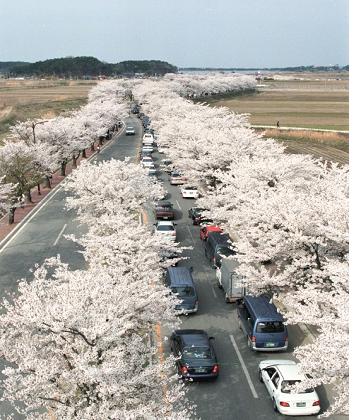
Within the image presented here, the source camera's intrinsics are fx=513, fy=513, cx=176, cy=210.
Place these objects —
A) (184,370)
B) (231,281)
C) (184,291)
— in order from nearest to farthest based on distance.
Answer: (184,370) < (184,291) < (231,281)

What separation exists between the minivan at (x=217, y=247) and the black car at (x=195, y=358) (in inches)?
367

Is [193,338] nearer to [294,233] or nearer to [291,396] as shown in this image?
[291,396]

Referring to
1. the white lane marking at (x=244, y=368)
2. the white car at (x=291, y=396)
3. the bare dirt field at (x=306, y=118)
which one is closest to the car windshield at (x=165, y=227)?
the white lane marking at (x=244, y=368)

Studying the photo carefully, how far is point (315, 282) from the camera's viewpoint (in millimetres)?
20906

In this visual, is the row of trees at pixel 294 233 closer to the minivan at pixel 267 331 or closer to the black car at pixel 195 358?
the minivan at pixel 267 331

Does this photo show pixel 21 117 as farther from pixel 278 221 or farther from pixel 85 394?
pixel 85 394

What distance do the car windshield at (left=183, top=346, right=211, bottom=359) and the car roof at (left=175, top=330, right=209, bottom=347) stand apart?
26 centimetres

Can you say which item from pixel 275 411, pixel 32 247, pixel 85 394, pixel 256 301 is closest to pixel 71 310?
pixel 85 394

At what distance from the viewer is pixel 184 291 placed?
24.4 metres

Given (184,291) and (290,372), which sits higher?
(184,291)

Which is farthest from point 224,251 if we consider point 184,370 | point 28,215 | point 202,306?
point 28,215

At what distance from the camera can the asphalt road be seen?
17.7 metres

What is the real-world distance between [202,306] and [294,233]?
21.7 ft

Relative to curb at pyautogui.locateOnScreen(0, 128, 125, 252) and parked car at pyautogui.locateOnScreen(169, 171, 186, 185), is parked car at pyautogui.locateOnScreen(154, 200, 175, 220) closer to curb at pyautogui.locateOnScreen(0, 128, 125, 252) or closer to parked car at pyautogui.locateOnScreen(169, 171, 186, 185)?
curb at pyautogui.locateOnScreen(0, 128, 125, 252)
